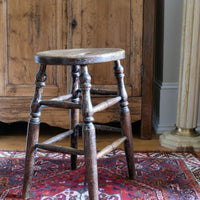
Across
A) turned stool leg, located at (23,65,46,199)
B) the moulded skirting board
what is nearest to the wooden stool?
turned stool leg, located at (23,65,46,199)

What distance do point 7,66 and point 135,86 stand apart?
0.81 m

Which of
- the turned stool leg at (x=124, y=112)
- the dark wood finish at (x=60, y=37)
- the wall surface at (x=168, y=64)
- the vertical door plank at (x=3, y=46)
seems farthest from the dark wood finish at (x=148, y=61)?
the vertical door plank at (x=3, y=46)

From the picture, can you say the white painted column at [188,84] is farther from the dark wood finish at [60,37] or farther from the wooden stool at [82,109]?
the wooden stool at [82,109]

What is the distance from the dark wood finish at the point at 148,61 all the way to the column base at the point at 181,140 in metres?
0.16

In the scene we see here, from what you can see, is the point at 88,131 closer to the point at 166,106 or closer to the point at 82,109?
the point at 82,109

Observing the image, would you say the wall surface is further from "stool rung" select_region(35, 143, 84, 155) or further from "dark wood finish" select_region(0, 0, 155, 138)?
"stool rung" select_region(35, 143, 84, 155)

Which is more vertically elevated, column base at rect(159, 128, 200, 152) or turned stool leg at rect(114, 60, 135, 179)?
turned stool leg at rect(114, 60, 135, 179)

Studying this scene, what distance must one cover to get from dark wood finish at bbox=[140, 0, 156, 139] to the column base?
0.51 ft

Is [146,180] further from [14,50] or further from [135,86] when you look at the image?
[14,50]

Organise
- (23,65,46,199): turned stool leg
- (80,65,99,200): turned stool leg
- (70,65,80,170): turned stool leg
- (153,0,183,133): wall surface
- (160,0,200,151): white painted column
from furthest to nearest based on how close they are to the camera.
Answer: (153,0,183,133): wall surface, (160,0,200,151): white painted column, (70,65,80,170): turned stool leg, (23,65,46,199): turned stool leg, (80,65,99,200): turned stool leg

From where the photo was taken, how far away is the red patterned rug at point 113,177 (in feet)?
4.82

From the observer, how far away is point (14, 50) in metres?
2.10

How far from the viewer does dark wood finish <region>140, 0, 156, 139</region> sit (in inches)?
81.2

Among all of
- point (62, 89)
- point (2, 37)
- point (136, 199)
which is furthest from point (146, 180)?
point (2, 37)
